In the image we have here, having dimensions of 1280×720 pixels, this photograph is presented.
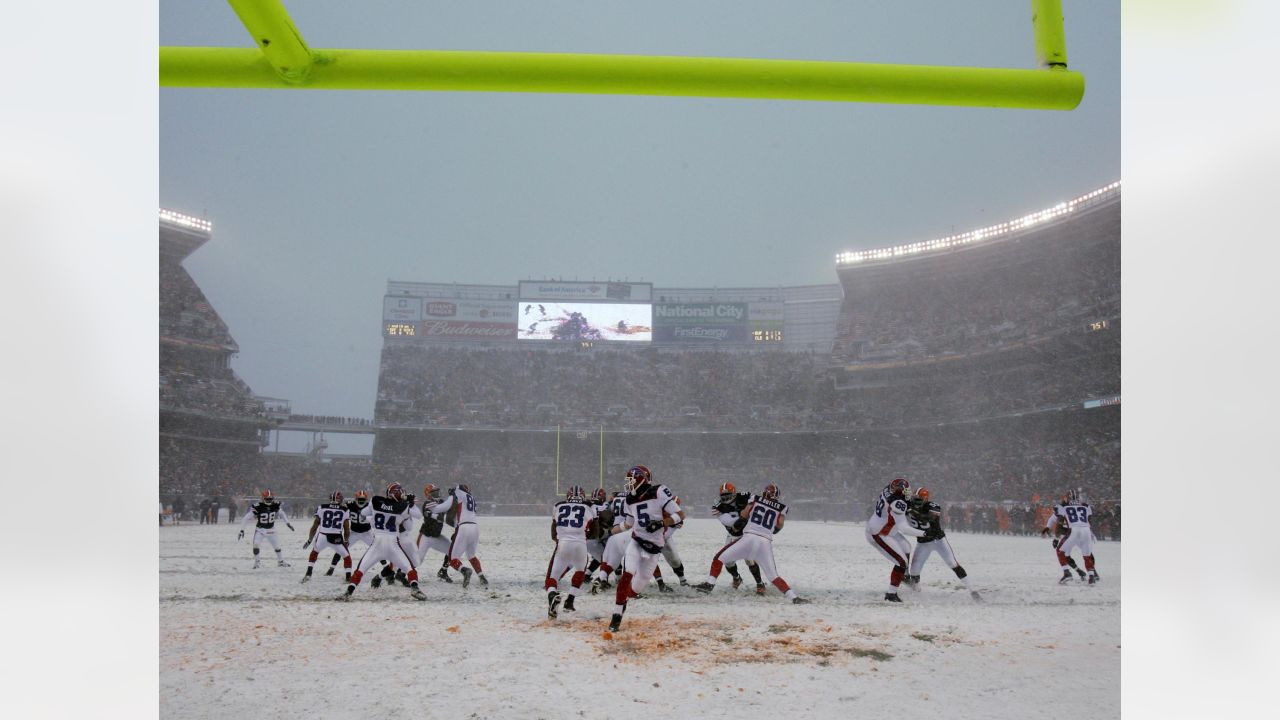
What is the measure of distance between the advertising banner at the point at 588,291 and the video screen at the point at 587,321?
49 cm

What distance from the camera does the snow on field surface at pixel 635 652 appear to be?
508 cm

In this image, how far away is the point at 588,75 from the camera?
6.45 ft

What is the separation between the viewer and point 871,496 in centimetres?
4041

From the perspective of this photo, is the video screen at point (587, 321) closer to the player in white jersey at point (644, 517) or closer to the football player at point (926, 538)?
the football player at point (926, 538)

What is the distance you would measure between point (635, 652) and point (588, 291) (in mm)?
49518

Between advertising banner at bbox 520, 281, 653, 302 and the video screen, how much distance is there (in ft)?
1.61

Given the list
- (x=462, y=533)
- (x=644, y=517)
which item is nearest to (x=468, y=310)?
(x=462, y=533)

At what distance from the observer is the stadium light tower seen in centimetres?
194

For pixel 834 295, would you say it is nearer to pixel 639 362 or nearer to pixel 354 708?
pixel 639 362

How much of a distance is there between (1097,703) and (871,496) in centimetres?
3713

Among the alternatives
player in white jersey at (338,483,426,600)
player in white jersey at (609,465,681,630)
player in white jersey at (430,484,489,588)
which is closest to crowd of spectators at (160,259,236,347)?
player in white jersey at (430,484,489,588)

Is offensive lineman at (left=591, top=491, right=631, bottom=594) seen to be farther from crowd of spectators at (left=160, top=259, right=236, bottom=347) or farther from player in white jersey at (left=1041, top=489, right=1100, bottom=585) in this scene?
crowd of spectators at (left=160, top=259, right=236, bottom=347)

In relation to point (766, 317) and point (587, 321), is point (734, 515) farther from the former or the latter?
point (766, 317)
